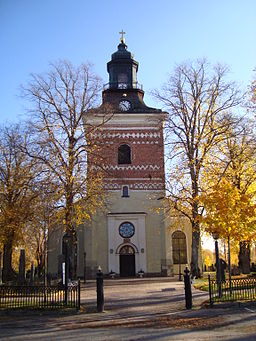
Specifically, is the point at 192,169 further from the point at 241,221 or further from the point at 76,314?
the point at 76,314

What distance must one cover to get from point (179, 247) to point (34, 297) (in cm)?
2189

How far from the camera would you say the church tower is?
31.4 m

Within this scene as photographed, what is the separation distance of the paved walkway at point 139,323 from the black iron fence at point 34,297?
63cm

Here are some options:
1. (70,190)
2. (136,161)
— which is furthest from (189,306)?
(136,161)

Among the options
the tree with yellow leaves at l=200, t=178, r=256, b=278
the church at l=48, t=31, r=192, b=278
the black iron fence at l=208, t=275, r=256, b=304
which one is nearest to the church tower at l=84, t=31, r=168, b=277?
the church at l=48, t=31, r=192, b=278

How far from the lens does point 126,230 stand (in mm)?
32156

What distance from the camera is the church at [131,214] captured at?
31.4m

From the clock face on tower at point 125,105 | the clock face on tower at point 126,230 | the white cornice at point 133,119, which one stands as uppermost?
the clock face on tower at point 125,105

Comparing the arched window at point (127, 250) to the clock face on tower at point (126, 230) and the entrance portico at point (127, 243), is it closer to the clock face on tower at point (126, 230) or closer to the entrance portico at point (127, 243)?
the entrance portico at point (127, 243)

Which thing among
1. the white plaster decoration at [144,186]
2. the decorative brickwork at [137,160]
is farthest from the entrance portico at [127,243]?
the decorative brickwork at [137,160]

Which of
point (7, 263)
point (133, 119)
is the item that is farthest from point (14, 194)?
point (133, 119)

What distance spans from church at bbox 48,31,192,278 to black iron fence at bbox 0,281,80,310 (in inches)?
613

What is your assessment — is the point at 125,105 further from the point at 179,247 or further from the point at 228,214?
the point at 228,214

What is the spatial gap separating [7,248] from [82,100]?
41.0ft
